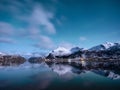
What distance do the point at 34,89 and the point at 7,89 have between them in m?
6.22

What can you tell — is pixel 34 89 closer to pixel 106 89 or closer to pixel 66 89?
pixel 66 89

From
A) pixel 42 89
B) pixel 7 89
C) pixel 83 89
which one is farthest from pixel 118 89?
pixel 7 89

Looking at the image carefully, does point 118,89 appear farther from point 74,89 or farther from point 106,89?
point 74,89

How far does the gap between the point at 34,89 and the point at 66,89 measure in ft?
23.2

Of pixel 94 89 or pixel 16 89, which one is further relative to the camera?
pixel 16 89

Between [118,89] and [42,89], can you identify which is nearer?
[118,89]

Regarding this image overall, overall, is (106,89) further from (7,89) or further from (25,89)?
(7,89)

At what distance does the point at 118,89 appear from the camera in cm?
3622

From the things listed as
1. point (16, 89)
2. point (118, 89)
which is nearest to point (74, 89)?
point (118, 89)

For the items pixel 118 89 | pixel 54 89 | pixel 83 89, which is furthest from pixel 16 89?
pixel 118 89

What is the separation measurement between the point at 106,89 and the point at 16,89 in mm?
19722

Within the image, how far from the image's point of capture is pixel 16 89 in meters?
39.4

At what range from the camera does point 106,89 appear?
36.5 m

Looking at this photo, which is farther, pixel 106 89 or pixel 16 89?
pixel 16 89
